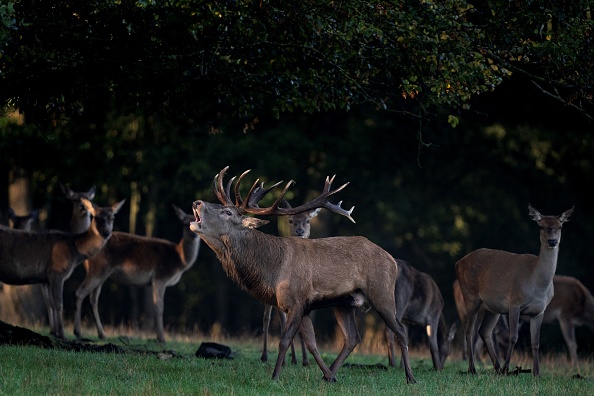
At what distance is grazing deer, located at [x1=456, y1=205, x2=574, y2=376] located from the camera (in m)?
12.5

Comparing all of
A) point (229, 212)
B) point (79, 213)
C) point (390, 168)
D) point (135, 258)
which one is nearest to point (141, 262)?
point (135, 258)

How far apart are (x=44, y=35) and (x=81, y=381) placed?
13.2 feet

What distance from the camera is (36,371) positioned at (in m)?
9.92

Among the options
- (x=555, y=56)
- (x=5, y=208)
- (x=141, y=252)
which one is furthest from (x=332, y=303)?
(x=5, y=208)

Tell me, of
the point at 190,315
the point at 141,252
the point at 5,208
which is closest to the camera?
the point at 141,252

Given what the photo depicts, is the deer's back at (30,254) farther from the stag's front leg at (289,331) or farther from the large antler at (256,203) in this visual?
the stag's front leg at (289,331)

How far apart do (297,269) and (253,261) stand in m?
0.47

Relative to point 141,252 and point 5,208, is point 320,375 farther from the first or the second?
point 5,208

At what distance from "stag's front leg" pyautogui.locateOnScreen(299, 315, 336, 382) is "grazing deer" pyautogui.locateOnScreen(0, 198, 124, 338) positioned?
5.15m

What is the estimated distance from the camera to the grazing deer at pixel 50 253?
1490 centimetres

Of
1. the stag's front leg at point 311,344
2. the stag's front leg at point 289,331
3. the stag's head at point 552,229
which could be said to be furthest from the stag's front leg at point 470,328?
the stag's front leg at point 289,331

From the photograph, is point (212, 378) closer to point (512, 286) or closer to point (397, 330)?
point (397, 330)

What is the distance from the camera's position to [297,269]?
34.6 ft

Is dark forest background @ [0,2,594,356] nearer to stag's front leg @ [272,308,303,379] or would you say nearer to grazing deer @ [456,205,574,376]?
grazing deer @ [456,205,574,376]
